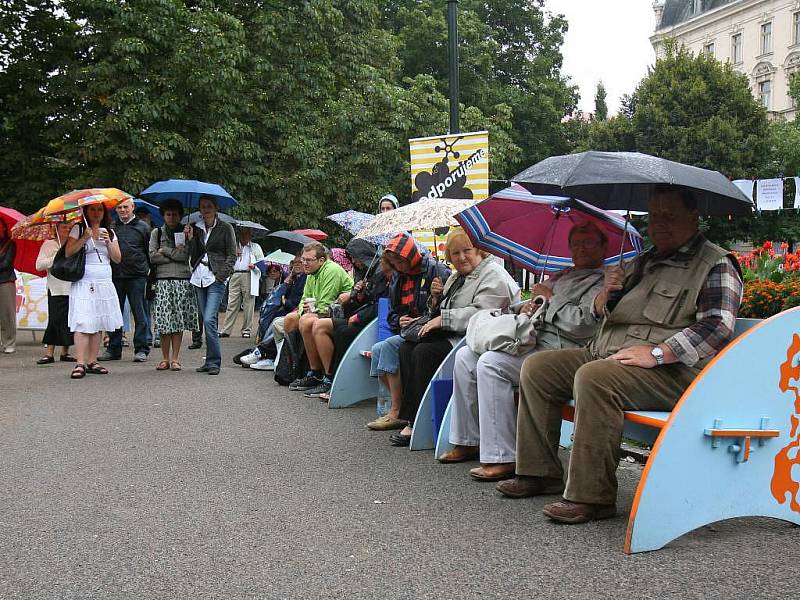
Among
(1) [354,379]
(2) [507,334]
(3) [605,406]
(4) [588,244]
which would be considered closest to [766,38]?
(1) [354,379]

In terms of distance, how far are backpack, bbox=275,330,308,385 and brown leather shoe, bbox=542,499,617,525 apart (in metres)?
5.67

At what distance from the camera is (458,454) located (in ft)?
20.5

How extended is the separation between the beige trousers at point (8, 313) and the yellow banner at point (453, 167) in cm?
576

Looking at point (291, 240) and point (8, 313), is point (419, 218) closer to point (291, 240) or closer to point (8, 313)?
point (291, 240)

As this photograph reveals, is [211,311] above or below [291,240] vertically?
below

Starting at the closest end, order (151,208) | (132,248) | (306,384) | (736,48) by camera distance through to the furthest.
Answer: (306,384) → (132,248) → (151,208) → (736,48)

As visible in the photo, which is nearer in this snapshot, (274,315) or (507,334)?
(507,334)

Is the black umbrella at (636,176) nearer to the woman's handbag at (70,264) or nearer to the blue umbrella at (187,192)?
the blue umbrella at (187,192)

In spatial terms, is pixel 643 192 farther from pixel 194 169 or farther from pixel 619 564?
pixel 194 169

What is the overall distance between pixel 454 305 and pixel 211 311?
4.96m

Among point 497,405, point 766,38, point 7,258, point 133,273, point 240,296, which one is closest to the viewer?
point 497,405

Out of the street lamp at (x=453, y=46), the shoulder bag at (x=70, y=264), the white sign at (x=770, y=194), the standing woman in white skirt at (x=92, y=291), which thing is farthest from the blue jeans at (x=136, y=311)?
the white sign at (x=770, y=194)

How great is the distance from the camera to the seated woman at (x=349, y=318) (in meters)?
8.97

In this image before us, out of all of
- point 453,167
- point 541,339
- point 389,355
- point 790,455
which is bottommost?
point 790,455
